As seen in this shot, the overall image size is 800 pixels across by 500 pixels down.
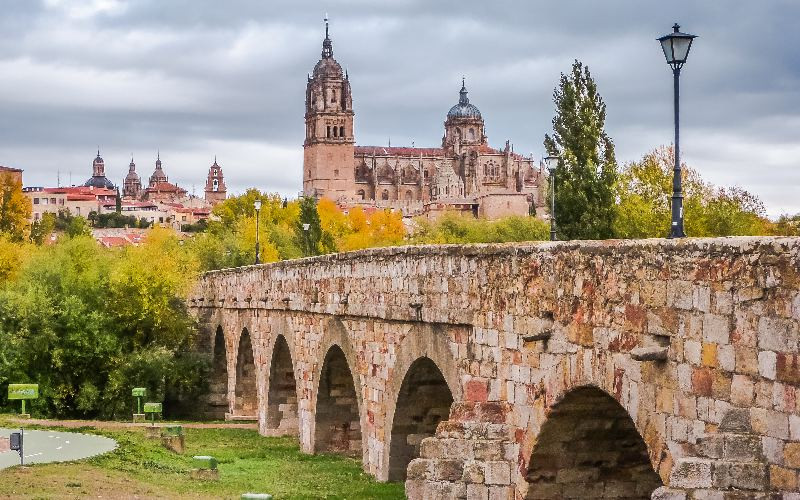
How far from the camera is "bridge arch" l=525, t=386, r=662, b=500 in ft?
40.3

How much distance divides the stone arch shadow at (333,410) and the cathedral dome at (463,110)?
17066 centimetres

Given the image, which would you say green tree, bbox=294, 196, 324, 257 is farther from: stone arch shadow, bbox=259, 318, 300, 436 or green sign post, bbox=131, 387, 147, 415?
stone arch shadow, bbox=259, 318, 300, 436

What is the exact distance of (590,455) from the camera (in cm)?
1285

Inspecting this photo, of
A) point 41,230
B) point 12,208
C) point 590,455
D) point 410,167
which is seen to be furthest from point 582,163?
point 410,167

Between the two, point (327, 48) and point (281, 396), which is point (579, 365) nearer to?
point (281, 396)

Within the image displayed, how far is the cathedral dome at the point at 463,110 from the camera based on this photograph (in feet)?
638

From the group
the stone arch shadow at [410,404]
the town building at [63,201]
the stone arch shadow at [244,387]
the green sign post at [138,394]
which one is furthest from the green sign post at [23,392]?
the town building at [63,201]

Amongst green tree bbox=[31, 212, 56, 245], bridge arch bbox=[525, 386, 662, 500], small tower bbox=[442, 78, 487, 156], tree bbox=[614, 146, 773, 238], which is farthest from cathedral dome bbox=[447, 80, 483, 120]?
bridge arch bbox=[525, 386, 662, 500]

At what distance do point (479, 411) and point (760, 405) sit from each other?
4.53 m

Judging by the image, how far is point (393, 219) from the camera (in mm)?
100625

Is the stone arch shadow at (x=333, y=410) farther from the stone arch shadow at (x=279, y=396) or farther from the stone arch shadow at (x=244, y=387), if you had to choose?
the stone arch shadow at (x=244, y=387)

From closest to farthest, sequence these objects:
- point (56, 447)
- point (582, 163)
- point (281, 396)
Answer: point (56, 447), point (281, 396), point (582, 163)

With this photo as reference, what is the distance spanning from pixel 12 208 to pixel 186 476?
72044 millimetres

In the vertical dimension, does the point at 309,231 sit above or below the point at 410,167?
below
